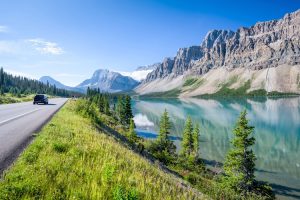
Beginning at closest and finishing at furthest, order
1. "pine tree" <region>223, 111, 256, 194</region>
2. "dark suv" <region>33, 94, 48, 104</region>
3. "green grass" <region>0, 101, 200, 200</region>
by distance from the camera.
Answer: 1. "green grass" <region>0, 101, 200, 200</region>
2. "pine tree" <region>223, 111, 256, 194</region>
3. "dark suv" <region>33, 94, 48, 104</region>

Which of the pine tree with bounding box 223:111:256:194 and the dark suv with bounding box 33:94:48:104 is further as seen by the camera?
the dark suv with bounding box 33:94:48:104

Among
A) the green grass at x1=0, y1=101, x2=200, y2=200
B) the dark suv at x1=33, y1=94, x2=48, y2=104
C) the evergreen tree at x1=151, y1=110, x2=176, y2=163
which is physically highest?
the dark suv at x1=33, y1=94, x2=48, y2=104

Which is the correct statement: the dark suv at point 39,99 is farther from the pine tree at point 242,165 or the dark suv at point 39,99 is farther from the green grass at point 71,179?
the green grass at point 71,179

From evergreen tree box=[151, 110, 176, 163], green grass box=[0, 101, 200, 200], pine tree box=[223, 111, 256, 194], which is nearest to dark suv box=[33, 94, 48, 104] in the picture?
evergreen tree box=[151, 110, 176, 163]

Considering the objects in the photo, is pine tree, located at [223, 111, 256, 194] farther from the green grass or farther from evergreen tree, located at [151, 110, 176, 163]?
the green grass

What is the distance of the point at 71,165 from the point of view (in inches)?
409

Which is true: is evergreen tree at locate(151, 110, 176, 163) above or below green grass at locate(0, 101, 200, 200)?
below

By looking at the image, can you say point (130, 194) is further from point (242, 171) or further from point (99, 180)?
point (242, 171)

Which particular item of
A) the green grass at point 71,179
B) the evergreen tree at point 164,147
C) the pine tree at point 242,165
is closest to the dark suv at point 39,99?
the evergreen tree at point 164,147

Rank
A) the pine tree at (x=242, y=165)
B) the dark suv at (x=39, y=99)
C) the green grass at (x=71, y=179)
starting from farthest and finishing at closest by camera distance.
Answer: the dark suv at (x=39, y=99) < the pine tree at (x=242, y=165) < the green grass at (x=71, y=179)

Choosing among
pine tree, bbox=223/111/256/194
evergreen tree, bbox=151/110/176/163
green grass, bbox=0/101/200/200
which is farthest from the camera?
evergreen tree, bbox=151/110/176/163

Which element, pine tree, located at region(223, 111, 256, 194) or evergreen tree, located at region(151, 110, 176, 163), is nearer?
pine tree, located at region(223, 111, 256, 194)

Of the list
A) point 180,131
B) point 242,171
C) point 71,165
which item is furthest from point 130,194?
point 180,131

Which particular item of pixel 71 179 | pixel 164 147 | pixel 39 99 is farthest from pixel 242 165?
pixel 39 99
